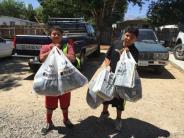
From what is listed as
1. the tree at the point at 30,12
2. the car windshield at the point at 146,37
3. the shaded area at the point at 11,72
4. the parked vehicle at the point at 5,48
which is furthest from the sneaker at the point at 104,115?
the tree at the point at 30,12

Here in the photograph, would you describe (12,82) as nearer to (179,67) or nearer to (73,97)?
(73,97)

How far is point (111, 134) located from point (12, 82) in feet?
17.4

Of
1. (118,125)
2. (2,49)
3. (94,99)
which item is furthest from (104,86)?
(2,49)

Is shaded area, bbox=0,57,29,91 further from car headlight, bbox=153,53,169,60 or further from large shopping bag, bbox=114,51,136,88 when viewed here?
large shopping bag, bbox=114,51,136,88

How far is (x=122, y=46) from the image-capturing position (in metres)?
5.95

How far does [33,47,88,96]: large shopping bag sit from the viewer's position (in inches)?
211

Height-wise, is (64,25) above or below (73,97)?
above

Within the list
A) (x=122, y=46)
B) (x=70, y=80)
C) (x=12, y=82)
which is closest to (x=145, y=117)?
(x=122, y=46)

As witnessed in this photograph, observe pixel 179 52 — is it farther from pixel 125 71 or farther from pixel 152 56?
pixel 125 71

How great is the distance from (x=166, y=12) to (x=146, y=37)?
14.2 meters

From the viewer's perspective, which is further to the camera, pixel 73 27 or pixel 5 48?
pixel 5 48

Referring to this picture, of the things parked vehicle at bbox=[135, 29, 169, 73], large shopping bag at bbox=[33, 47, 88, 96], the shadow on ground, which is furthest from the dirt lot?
parked vehicle at bbox=[135, 29, 169, 73]

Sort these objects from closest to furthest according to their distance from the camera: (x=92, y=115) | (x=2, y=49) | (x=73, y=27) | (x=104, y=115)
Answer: (x=104, y=115) < (x=92, y=115) < (x=73, y=27) < (x=2, y=49)

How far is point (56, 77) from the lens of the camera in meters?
5.40
